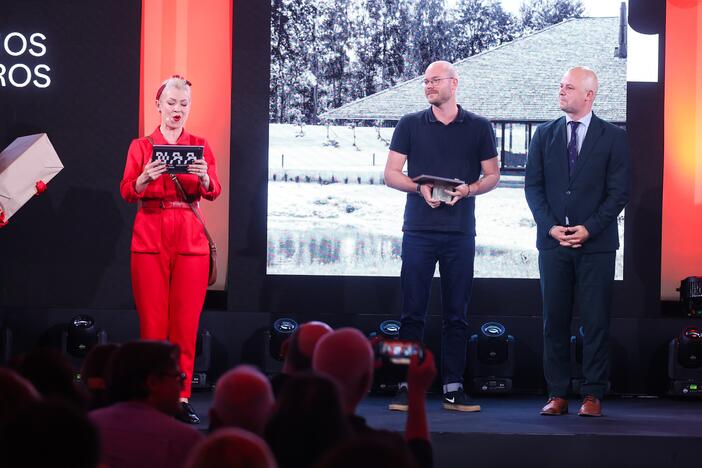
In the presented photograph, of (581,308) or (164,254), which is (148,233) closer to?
(164,254)

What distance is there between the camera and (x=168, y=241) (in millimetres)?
5141

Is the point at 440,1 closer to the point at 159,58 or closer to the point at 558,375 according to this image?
the point at 159,58

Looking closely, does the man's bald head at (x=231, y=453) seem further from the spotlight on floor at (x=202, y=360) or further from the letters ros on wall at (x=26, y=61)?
the letters ros on wall at (x=26, y=61)

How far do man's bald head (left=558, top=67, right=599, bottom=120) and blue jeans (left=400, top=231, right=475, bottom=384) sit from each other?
865 millimetres

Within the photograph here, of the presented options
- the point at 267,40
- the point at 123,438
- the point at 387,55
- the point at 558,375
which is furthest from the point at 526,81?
the point at 123,438

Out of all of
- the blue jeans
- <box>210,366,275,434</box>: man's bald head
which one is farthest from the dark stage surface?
<box>210,366,275,434</box>: man's bald head

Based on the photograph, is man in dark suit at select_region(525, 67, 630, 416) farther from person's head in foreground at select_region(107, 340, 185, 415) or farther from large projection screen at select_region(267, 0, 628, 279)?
person's head in foreground at select_region(107, 340, 185, 415)

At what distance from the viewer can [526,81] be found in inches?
270

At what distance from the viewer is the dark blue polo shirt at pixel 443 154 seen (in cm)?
550

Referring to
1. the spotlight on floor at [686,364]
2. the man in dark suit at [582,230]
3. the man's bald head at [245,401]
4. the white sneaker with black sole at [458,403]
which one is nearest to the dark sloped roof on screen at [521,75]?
the man in dark suit at [582,230]

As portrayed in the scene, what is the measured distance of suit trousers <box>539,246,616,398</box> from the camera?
17.5 ft

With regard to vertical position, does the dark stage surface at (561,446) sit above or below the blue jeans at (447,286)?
below

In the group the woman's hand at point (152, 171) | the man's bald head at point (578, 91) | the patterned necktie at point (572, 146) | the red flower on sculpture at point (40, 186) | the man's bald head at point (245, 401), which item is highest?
the man's bald head at point (578, 91)

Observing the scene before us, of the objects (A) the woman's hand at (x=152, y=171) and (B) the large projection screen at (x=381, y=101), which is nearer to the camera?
(A) the woman's hand at (x=152, y=171)
